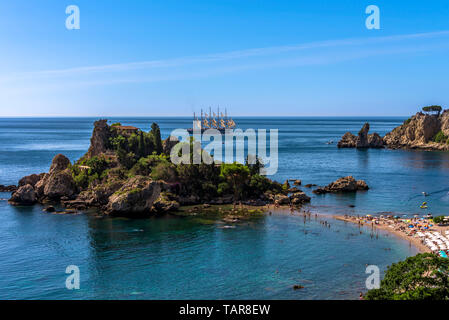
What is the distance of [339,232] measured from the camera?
60.7 meters

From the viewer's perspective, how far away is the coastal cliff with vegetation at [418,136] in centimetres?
17312

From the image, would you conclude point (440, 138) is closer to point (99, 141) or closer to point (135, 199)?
point (99, 141)

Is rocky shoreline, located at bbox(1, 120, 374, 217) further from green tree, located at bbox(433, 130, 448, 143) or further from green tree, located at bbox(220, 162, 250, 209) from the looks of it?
green tree, located at bbox(433, 130, 448, 143)

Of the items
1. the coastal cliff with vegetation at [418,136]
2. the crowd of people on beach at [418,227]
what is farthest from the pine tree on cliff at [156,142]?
the coastal cliff with vegetation at [418,136]

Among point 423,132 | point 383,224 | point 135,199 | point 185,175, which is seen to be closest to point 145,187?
point 135,199

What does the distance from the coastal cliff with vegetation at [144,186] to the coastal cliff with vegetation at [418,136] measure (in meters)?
115

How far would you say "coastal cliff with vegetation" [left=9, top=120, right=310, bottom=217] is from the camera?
73312 millimetres

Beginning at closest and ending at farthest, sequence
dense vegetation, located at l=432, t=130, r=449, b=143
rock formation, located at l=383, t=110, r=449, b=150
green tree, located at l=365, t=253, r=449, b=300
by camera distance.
Answer: green tree, located at l=365, t=253, r=449, b=300, dense vegetation, located at l=432, t=130, r=449, b=143, rock formation, located at l=383, t=110, r=449, b=150

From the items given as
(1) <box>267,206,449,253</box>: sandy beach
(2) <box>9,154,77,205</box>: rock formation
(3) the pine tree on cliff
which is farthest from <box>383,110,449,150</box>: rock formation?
(2) <box>9,154,77,205</box>: rock formation

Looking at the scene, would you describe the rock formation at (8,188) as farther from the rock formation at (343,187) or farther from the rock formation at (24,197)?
the rock formation at (343,187)

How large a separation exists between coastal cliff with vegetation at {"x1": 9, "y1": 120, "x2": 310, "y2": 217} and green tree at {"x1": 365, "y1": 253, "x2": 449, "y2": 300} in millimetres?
47654

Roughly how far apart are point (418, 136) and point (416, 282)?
172169mm

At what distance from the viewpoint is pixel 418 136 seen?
18212 centimetres
